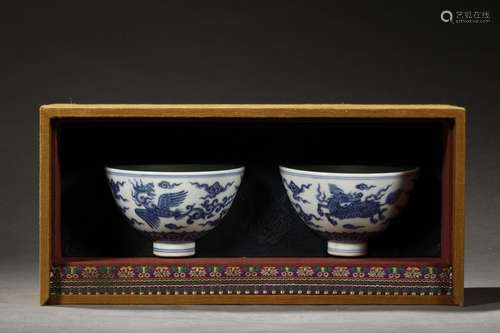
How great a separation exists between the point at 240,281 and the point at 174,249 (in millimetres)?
198

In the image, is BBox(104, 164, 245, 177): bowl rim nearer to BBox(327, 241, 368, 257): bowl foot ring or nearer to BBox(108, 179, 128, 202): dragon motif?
BBox(108, 179, 128, 202): dragon motif

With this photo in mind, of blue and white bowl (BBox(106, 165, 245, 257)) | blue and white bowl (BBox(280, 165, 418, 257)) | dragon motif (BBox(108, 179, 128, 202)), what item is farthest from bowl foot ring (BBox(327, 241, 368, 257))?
dragon motif (BBox(108, 179, 128, 202))

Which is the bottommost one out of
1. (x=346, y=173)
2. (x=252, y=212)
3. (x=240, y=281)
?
(x=240, y=281)

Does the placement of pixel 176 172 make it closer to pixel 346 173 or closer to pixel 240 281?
pixel 240 281

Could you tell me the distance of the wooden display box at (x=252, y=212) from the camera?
3.26 metres

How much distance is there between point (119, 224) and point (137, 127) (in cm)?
25

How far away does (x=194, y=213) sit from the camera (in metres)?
3.35

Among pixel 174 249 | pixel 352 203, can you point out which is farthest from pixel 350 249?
pixel 174 249

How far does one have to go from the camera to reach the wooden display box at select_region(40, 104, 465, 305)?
326cm

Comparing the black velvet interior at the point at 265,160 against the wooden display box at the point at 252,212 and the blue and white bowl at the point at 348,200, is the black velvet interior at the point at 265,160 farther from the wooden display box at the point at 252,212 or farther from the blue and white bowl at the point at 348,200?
the blue and white bowl at the point at 348,200

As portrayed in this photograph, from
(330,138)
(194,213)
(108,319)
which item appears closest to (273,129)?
(330,138)

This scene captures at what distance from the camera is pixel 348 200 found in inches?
131

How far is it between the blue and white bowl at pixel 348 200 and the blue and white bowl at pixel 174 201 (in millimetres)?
163

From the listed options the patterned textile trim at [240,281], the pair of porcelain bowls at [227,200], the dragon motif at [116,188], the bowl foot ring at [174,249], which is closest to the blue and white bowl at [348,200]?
the pair of porcelain bowls at [227,200]
